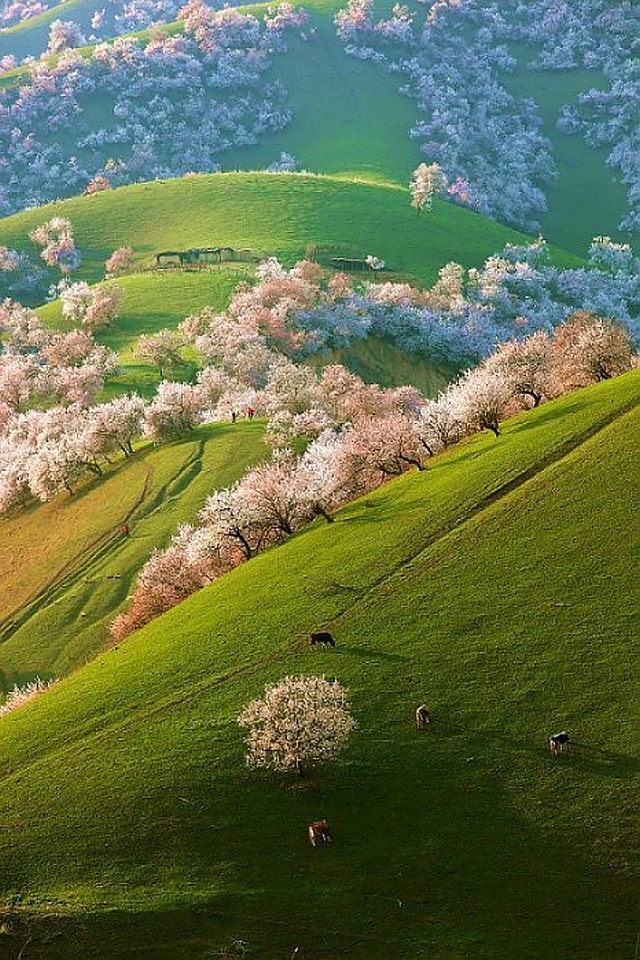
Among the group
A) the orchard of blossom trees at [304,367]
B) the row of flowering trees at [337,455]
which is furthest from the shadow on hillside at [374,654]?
the orchard of blossom trees at [304,367]

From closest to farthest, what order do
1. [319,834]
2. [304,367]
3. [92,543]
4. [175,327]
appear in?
[319,834] → [92,543] → [304,367] → [175,327]

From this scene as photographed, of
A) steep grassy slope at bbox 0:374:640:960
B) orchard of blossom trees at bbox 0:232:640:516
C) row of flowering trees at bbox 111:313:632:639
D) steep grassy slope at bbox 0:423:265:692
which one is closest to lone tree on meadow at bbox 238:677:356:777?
steep grassy slope at bbox 0:374:640:960

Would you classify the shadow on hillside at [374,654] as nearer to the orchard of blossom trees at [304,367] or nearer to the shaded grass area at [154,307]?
the orchard of blossom trees at [304,367]

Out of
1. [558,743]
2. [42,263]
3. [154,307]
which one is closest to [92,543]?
[558,743]

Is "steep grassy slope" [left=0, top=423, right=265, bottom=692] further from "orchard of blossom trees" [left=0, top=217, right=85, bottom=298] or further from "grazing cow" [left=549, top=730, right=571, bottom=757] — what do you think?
"orchard of blossom trees" [left=0, top=217, right=85, bottom=298]

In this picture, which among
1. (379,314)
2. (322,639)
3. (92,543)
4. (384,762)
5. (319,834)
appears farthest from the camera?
(379,314)

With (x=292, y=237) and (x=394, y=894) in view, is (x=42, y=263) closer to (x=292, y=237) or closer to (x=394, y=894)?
(x=292, y=237)
